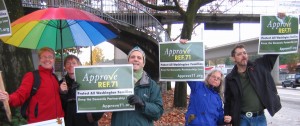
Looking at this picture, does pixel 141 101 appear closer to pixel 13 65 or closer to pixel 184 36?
pixel 13 65

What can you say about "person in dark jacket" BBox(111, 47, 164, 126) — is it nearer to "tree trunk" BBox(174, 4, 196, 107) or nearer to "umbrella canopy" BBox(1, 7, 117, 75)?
"umbrella canopy" BBox(1, 7, 117, 75)

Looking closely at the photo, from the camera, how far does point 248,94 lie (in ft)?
17.2

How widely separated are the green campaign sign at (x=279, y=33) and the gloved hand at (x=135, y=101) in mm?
2519

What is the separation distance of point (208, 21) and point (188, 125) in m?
25.4

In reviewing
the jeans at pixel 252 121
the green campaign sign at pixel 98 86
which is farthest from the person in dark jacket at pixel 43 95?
the jeans at pixel 252 121

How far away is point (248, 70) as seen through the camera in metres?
5.38

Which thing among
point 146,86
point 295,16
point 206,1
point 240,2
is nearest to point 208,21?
point 240,2

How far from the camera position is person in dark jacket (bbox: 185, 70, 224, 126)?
503cm

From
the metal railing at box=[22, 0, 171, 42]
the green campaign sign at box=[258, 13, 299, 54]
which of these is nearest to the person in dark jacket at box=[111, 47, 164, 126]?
the green campaign sign at box=[258, 13, 299, 54]

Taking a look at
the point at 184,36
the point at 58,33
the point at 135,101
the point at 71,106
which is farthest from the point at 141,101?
the point at 184,36

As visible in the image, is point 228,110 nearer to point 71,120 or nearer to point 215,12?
point 71,120

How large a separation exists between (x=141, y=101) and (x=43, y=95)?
1.32 meters

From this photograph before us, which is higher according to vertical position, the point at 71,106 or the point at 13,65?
the point at 13,65

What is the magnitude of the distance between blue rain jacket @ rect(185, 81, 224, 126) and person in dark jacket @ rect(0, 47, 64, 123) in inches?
68.4
